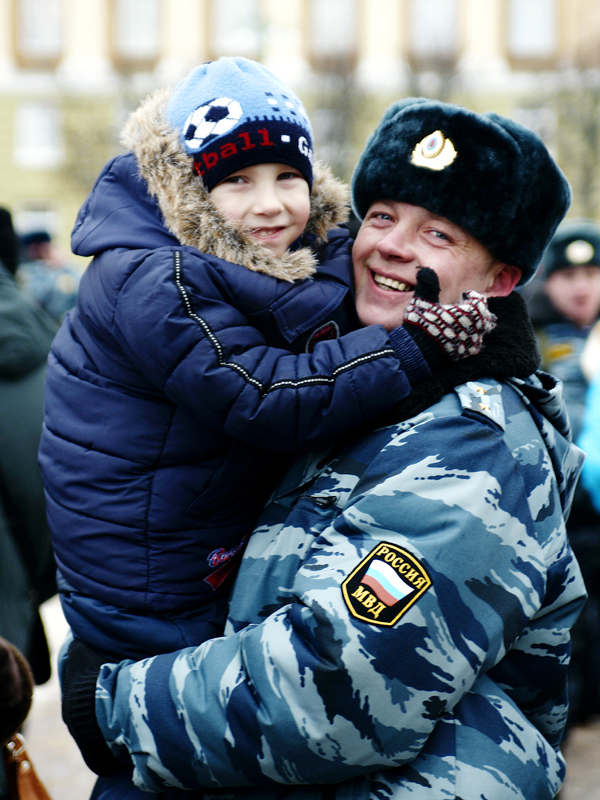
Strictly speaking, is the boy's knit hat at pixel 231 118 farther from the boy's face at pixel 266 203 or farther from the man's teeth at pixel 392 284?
the man's teeth at pixel 392 284

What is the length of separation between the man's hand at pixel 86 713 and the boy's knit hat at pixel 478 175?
1.18 metres

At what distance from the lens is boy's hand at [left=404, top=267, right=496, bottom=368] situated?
1651mm

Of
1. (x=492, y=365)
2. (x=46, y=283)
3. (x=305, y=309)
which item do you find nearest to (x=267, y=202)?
(x=305, y=309)

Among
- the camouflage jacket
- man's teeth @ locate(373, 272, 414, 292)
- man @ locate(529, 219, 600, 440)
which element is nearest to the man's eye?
man's teeth @ locate(373, 272, 414, 292)

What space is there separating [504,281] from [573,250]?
117 inches

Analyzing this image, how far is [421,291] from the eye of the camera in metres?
1.75

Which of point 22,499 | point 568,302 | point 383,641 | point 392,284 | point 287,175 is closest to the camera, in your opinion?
point 383,641

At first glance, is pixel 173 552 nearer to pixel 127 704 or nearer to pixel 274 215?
pixel 127 704

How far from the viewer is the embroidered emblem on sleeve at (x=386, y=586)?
4.67 ft

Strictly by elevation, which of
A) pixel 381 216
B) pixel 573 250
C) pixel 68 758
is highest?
pixel 381 216

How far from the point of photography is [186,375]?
1609mm

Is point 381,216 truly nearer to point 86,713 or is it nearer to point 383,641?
point 383,641

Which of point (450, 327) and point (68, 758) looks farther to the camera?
point (68, 758)

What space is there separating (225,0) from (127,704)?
1188 inches
